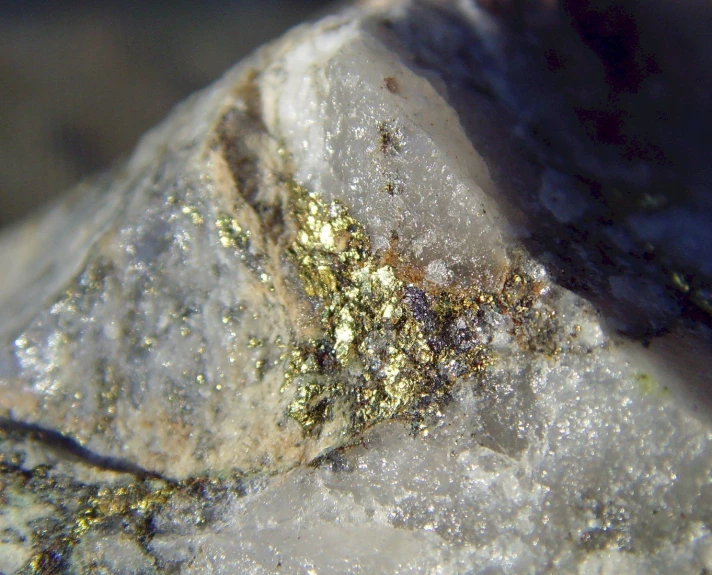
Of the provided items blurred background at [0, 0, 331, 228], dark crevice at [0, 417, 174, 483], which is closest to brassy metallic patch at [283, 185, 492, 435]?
dark crevice at [0, 417, 174, 483]

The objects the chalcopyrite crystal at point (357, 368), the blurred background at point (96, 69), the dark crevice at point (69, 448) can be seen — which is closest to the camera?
the chalcopyrite crystal at point (357, 368)

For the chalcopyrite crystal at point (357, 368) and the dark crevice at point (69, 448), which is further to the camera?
the dark crevice at point (69, 448)

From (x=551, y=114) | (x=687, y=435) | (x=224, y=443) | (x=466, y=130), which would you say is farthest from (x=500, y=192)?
(x=224, y=443)

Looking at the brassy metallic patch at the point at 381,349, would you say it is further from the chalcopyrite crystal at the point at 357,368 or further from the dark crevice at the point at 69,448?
the dark crevice at the point at 69,448

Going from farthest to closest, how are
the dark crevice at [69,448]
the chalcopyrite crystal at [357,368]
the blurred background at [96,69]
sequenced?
1. the blurred background at [96,69]
2. the dark crevice at [69,448]
3. the chalcopyrite crystal at [357,368]

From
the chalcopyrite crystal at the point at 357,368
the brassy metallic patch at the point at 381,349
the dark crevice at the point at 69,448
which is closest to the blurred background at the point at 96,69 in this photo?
the chalcopyrite crystal at the point at 357,368

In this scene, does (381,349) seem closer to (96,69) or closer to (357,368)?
(357,368)

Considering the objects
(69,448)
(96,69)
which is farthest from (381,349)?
(96,69)

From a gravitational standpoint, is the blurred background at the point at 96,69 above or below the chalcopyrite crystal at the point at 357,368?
above

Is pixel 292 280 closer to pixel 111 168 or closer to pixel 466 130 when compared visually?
pixel 466 130
